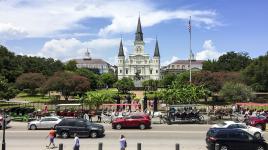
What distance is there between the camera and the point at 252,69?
92.8m

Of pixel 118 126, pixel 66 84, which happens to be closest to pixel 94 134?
pixel 118 126

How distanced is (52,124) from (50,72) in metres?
86.4

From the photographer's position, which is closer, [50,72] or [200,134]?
[200,134]

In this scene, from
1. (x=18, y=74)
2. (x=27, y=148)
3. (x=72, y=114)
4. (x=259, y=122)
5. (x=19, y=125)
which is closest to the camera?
(x=27, y=148)

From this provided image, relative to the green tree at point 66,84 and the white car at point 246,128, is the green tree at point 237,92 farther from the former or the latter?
the white car at point 246,128

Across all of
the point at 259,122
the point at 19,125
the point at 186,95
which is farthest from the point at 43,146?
the point at 186,95

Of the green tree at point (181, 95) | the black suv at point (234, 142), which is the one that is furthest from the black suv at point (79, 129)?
the green tree at point (181, 95)

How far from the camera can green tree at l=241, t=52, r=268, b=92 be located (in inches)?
3521

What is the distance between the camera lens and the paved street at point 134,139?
2956 cm

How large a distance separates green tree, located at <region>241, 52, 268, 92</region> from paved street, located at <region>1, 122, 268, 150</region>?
52135mm

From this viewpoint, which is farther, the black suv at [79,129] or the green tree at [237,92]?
the green tree at [237,92]

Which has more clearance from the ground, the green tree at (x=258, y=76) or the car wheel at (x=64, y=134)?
the green tree at (x=258, y=76)

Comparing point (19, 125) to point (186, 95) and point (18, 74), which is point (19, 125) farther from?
point (18, 74)

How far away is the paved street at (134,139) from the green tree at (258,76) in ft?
171
